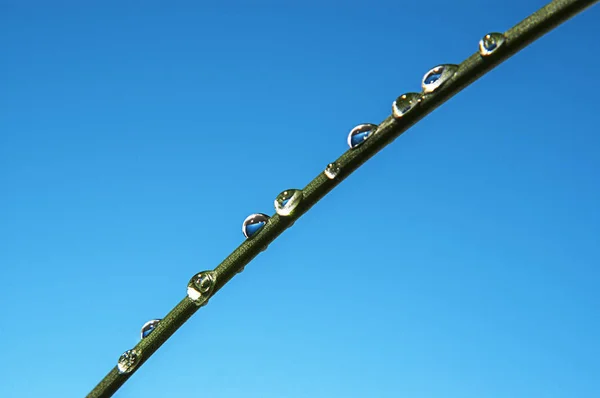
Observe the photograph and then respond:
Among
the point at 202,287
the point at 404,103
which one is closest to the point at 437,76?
the point at 404,103

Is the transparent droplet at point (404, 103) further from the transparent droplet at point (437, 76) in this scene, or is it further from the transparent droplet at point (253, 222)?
the transparent droplet at point (253, 222)

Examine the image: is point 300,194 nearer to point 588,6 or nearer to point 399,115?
point 399,115

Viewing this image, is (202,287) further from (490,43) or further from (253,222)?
(490,43)

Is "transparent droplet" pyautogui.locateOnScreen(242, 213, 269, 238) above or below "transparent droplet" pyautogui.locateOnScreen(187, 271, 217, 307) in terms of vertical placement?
above

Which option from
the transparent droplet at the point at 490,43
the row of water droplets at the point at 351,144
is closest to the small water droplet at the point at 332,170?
the row of water droplets at the point at 351,144

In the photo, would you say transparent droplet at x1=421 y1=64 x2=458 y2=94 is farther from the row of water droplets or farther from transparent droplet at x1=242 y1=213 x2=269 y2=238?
transparent droplet at x1=242 y1=213 x2=269 y2=238

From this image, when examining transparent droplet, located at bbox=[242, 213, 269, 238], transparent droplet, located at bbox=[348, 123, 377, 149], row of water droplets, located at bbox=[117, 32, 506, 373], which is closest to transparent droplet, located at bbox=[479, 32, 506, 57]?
row of water droplets, located at bbox=[117, 32, 506, 373]
